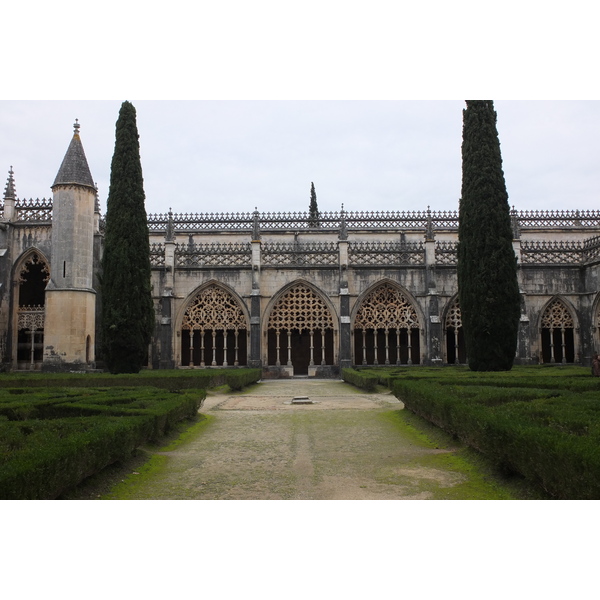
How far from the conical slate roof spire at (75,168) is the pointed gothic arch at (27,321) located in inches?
159

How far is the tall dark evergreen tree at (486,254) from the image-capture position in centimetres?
1989

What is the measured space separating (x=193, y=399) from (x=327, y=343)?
1706 centimetres

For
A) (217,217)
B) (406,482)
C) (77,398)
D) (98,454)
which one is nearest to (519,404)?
(406,482)

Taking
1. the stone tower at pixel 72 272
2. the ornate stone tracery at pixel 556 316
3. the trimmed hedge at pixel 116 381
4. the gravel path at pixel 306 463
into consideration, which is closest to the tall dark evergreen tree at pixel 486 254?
the ornate stone tracery at pixel 556 316

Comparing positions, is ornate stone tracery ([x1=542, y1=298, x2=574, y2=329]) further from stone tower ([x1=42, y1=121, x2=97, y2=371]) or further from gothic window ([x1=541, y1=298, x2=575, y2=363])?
stone tower ([x1=42, y1=121, x2=97, y2=371])

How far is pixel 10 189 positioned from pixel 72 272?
633 centimetres

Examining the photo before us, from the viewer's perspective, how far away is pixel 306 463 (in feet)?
23.7

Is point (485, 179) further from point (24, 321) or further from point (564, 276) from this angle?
point (24, 321)

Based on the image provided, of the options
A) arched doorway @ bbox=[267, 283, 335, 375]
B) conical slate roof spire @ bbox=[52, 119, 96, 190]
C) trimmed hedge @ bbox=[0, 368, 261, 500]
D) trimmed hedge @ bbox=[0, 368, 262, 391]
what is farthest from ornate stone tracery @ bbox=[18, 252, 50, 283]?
trimmed hedge @ bbox=[0, 368, 261, 500]

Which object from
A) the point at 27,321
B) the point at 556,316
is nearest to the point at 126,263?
the point at 27,321

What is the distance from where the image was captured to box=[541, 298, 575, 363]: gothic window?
26031mm

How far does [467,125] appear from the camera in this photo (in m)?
21.3

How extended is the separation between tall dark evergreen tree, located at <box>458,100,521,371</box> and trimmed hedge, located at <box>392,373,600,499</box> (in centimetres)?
865

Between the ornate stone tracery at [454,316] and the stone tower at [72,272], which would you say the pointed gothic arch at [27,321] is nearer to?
the stone tower at [72,272]
